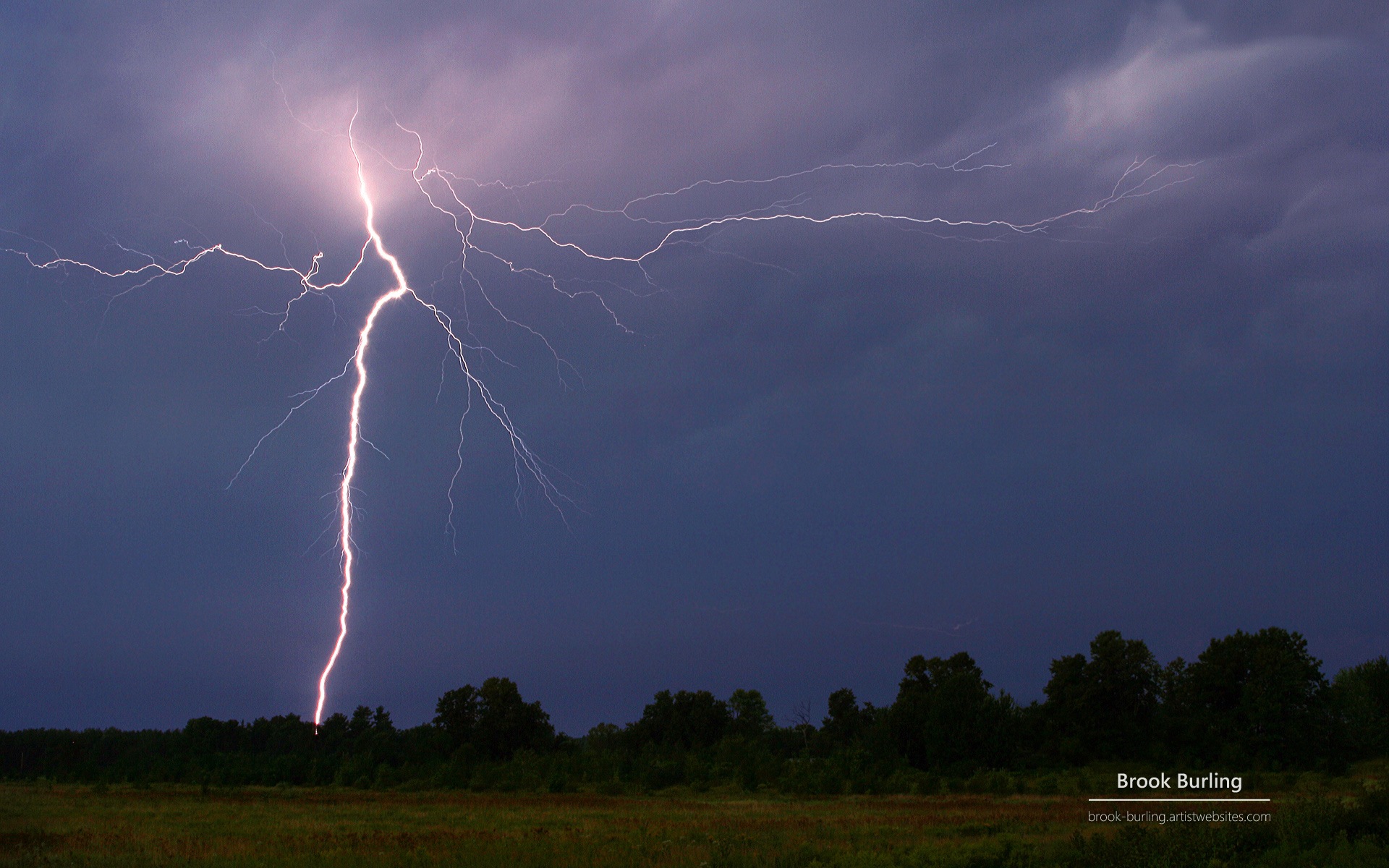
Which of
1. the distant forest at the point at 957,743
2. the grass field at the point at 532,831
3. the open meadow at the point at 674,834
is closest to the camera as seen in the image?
the open meadow at the point at 674,834

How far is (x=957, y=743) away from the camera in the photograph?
1652 inches

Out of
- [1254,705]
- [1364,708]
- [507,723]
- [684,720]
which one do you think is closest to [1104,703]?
[1254,705]

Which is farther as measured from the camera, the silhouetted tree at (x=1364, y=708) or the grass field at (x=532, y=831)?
the silhouetted tree at (x=1364, y=708)

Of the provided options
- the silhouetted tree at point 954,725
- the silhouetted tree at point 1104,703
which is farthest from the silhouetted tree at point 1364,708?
the silhouetted tree at point 954,725

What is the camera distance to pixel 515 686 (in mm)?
54719

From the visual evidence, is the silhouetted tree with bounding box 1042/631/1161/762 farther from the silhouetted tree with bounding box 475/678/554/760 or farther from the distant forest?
the silhouetted tree with bounding box 475/678/554/760

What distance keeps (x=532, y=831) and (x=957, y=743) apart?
28.5 meters

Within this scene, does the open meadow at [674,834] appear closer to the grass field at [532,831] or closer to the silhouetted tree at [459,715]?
the grass field at [532,831]

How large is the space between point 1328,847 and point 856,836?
832cm

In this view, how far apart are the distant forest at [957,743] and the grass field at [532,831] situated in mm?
8326

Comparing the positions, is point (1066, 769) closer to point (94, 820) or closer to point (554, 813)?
point (554, 813)

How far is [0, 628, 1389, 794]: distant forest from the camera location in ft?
130

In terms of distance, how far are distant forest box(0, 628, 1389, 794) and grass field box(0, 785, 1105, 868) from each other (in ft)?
27.3

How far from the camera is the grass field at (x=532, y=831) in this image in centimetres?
1377
